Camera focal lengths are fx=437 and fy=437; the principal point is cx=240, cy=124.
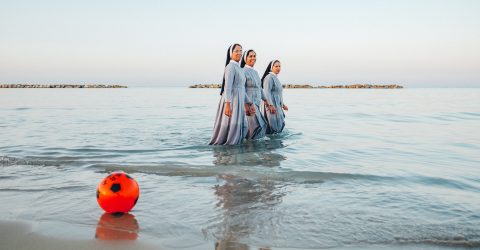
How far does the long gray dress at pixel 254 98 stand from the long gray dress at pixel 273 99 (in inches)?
45.0

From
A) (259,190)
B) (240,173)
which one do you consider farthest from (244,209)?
(240,173)

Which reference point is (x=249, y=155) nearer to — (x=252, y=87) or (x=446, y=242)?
(x=252, y=87)

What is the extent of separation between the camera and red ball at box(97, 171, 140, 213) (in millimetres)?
4375

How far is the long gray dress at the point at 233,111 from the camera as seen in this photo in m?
9.38

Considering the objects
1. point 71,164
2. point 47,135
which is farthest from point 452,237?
point 47,135

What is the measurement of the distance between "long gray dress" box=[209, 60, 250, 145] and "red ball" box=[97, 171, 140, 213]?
503 centimetres

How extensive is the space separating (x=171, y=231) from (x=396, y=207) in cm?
262

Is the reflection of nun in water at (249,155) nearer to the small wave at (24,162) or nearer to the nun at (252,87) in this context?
the nun at (252,87)

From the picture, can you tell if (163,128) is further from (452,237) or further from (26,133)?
(452,237)

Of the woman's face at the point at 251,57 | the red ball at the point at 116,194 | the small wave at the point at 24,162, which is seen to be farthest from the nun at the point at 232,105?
the red ball at the point at 116,194

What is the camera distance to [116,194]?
4.38 metres

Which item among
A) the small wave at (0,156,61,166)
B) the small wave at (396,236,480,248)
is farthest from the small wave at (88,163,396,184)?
the small wave at (396,236,480,248)

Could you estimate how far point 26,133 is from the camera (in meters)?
12.9

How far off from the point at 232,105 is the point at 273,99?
2.91 metres
